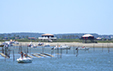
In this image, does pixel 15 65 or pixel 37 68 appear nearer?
pixel 37 68

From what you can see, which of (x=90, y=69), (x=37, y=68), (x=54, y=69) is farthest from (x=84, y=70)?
(x=37, y=68)

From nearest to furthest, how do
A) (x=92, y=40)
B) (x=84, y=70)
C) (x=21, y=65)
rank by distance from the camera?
(x=84, y=70), (x=21, y=65), (x=92, y=40)

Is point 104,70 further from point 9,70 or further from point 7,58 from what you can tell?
point 7,58

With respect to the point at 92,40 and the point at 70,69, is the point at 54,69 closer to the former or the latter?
the point at 70,69

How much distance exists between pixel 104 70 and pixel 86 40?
108m

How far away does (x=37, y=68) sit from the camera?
200ft

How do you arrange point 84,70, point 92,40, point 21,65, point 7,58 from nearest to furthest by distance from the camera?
point 84,70
point 21,65
point 7,58
point 92,40

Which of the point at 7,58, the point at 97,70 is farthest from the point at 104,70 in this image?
the point at 7,58

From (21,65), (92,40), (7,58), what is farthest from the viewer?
(92,40)

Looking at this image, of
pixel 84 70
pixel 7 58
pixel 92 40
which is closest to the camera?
pixel 84 70

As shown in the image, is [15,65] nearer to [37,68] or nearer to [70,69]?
[37,68]

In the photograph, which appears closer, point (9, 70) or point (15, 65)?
point (9, 70)

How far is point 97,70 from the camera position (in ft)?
192

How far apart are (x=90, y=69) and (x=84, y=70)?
7.23 feet
